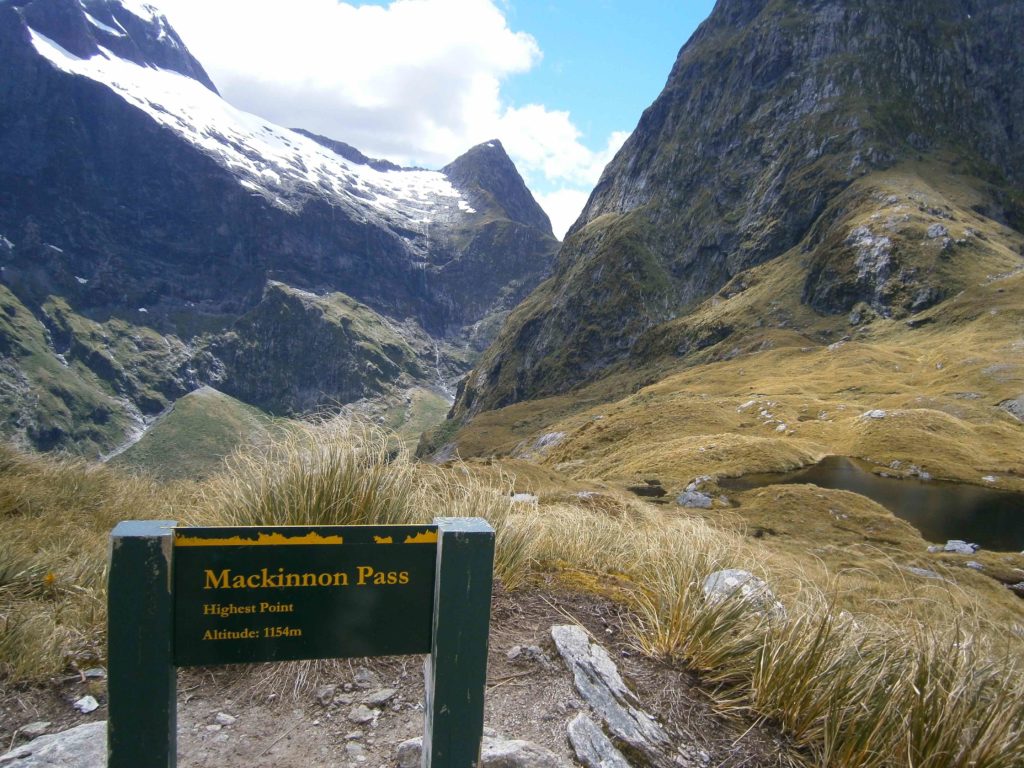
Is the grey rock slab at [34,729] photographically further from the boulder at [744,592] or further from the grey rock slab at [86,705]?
the boulder at [744,592]

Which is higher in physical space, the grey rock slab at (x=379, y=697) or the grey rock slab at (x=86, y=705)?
the grey rock slab at (x=86, y=705)

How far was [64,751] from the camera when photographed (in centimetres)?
338

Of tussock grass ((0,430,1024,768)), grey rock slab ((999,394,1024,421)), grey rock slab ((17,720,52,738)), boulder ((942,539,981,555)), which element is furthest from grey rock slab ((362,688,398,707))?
grey rock slab ((999,394,1024,421))

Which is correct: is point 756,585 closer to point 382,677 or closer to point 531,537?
point 531,537

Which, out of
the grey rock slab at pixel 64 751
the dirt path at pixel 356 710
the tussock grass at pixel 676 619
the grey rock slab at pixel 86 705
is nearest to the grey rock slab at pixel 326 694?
the dirt path at pixel 356 710

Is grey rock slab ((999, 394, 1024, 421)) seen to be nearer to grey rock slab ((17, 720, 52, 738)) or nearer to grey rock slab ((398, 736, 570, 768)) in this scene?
grey rock slab ((398, 736, 570, 768))

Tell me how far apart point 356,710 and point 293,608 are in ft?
5.64

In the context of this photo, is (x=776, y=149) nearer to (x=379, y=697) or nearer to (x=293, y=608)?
(x=379, y=697)

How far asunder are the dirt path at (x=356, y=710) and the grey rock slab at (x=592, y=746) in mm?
71

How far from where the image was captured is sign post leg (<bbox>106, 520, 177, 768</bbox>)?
8.47 ft

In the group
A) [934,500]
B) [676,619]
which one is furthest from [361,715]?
[934,500]

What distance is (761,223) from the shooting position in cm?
14975

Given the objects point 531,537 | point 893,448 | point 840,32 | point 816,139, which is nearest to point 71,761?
point 531,537

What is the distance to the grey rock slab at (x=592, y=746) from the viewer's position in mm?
3760
